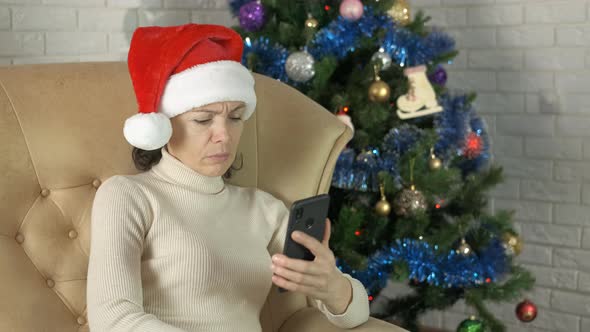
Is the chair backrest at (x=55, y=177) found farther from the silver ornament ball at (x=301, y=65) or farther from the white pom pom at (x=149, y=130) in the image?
the silver ornament ball at (x=301, y=65)

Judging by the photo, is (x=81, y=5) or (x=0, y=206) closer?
(x=0, y=206)

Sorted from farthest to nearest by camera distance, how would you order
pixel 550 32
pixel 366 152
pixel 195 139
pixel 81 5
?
pixel 550 32, pixel 81 5, pixel 366 152, pixel 195 139

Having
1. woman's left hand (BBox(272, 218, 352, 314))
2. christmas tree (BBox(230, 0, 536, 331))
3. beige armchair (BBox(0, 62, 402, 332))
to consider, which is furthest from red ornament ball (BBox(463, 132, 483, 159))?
woman's left hand (BBox(272, 218, 352, 314))

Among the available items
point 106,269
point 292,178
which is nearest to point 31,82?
point 106,269

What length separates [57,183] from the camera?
→ 63.7 inches

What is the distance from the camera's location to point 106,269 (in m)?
1.34

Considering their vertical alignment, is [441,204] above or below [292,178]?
below

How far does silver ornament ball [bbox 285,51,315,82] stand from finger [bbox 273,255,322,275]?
1.02 meters

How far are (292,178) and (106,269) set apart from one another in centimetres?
62

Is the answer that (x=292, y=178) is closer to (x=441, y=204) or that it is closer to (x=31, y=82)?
(x=31, y=82)

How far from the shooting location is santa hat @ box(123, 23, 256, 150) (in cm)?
147

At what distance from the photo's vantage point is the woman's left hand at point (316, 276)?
138 cm

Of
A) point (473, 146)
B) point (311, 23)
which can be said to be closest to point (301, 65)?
point (311, 23)

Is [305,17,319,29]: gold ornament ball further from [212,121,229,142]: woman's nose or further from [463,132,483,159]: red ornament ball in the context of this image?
[212,121,229,142]: woman's nose
